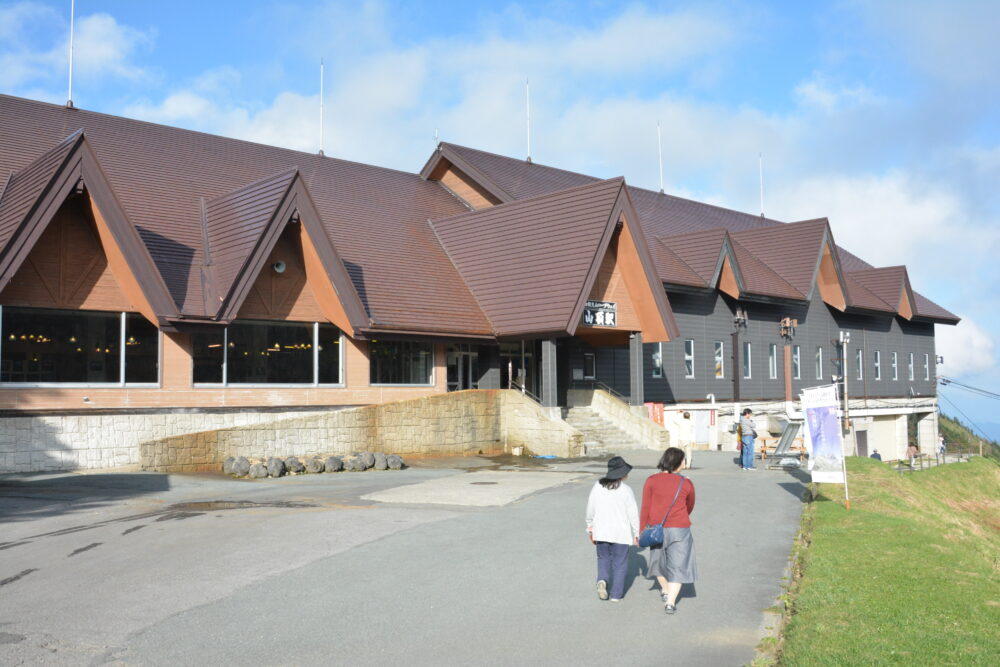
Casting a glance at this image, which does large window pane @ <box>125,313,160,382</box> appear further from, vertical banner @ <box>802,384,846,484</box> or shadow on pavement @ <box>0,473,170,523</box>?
vertical banner @ <box>802,384,846,484</box>

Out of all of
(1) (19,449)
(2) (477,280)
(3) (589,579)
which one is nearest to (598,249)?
(2) (477,280)

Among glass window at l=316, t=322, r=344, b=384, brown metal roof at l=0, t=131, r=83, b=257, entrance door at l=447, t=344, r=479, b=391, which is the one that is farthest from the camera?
entrance door at l=447, t=344, r=479, b=391

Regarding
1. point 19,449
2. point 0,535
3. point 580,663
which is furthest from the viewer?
point 19,449

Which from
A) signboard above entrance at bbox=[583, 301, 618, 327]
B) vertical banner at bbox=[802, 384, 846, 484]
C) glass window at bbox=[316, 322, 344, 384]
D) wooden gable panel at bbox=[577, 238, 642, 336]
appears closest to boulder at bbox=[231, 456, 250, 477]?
glass window at bbox=[316, 322, 344, 384]

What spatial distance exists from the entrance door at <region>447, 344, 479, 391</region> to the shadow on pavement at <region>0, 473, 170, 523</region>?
1173 centimetres

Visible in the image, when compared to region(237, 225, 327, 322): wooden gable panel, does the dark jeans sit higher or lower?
lower

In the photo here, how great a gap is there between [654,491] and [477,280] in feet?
69.7

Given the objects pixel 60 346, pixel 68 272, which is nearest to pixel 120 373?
pixel 60 346

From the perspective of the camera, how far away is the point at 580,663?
23.5 ft

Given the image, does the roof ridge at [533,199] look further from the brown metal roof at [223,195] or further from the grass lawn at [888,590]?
→ the grass lawn at [888,590]

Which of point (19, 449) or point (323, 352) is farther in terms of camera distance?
point (323, 352)

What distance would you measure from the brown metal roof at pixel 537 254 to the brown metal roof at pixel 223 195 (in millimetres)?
747

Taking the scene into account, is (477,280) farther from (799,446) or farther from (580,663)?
→ (580,663)

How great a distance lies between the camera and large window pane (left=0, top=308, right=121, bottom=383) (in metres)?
20.8
